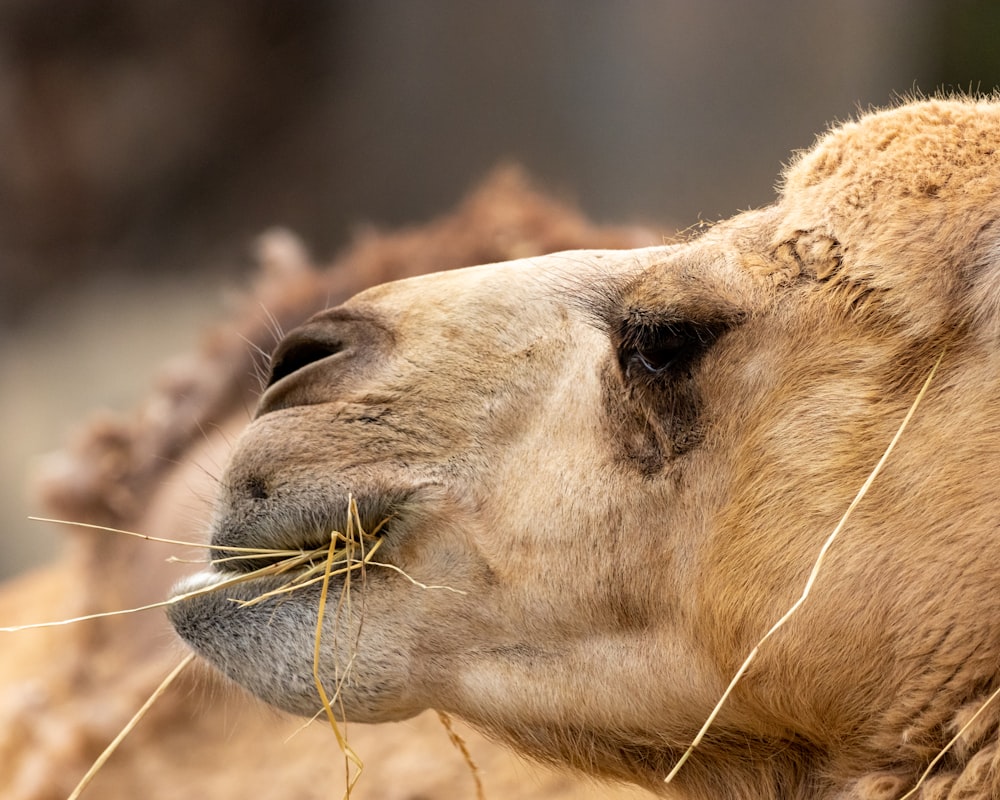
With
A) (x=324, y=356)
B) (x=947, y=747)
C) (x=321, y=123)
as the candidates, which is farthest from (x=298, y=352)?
(x=321, y=123)

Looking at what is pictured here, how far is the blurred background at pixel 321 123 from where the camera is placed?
6055 millimetres

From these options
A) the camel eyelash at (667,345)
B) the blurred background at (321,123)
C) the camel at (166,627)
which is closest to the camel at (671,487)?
the camel eyelash at (667,345)

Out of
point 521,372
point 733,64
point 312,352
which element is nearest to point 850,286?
point 521,372

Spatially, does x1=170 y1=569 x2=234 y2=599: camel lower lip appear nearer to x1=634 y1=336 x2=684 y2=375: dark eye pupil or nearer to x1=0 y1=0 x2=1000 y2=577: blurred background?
x1=634 y1=336 x2=684 y2=375: dark eye pupil

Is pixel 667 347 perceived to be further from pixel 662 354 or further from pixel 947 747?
pixel 947 747

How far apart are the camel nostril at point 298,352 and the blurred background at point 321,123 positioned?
448 cm

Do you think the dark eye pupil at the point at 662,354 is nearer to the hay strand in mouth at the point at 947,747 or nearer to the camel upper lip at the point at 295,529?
the camel upper lip at the point at 295,529

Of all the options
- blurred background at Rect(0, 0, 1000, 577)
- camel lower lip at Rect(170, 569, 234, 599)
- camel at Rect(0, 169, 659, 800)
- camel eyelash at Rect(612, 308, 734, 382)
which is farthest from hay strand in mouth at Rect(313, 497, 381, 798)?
blurred background at Rect(0, 0, 1000, 577)

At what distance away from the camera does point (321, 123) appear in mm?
7277

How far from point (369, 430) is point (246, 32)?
244 inches

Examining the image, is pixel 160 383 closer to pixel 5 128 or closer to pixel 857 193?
pixel 857 193

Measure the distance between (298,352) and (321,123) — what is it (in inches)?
237

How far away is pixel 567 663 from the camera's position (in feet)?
4.83

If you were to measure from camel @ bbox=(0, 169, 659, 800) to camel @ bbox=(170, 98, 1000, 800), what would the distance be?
57cm
